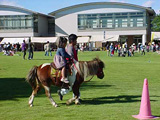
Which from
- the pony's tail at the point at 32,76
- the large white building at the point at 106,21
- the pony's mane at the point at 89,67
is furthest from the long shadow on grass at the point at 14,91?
the large white building at the point at 106,21

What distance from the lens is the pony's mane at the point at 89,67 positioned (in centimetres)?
845

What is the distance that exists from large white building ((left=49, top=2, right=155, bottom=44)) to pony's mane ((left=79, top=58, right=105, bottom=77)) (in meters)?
55.5

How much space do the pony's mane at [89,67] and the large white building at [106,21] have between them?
5551 cm

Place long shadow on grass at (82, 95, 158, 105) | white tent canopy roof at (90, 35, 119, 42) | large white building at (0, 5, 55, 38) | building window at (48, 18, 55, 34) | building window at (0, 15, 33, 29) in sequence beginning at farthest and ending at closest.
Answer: building window at (48, 18, 55, 34) < building window at (0, 15, 33, 29) < large white building at (0, 5, 55, 38) < white tent canopy roof at (90, 35, 119, 42) < long shadow on grass at (82, 95, 158, 105)

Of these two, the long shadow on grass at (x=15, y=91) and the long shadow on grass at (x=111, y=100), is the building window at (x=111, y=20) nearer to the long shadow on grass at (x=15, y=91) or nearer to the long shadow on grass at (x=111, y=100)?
the long shadow on grass at (x=15, y=91)

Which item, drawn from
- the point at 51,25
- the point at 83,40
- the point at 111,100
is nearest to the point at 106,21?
the point at 83,40

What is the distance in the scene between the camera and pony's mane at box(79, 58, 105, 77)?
27.7ft

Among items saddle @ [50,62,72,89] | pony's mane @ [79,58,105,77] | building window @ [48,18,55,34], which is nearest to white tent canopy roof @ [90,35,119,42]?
building window @ [48,18,55,34]

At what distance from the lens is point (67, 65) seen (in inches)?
328

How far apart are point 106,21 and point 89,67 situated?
60769 millimetres

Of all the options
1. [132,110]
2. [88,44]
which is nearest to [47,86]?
[132,110]

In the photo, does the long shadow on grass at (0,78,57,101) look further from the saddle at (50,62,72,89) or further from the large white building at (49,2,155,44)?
the large white building at (49,2,155,44)

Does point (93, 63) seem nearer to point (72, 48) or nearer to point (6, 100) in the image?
point (72, 48)

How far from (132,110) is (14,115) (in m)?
2.96
